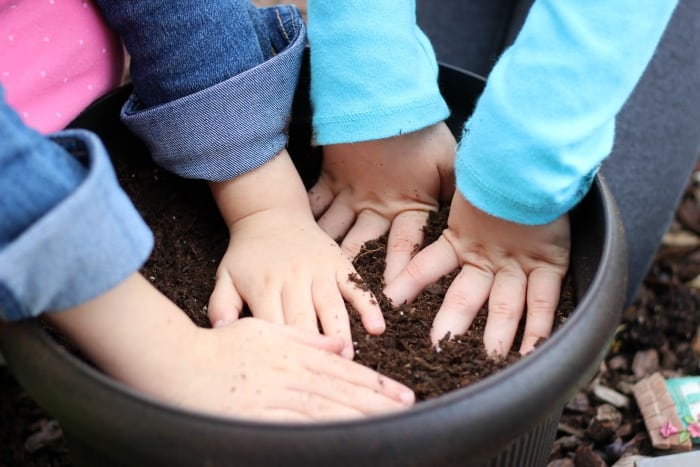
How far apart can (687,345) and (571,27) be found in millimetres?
788

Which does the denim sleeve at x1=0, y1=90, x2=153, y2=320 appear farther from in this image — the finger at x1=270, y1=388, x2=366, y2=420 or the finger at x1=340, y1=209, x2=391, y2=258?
the finger at x1=340, y1=209, x2=391, y2=258

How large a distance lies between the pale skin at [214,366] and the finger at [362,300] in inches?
3.8

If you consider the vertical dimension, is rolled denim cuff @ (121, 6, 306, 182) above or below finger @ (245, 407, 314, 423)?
above

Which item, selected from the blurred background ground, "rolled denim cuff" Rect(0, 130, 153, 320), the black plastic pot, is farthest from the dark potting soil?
the blurred background ground

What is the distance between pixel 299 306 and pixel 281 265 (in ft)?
0.20

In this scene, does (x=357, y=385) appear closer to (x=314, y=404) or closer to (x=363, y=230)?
(x=314, y=404)

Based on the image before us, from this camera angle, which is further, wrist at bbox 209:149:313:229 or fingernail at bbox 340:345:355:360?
wrist at bbox 209:149:313:229

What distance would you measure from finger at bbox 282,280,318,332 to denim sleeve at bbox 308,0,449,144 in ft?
0.69

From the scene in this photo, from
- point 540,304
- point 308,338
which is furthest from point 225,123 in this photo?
point 540,304

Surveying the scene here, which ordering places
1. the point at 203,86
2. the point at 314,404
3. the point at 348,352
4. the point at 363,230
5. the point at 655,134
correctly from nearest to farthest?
the point at 314,404
the point at 348,352
the point at 203,86
the point at 363,230
the point at 655,134

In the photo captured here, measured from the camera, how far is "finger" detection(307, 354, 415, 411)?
615 millimetres

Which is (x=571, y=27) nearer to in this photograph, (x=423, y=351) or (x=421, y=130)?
(x=421, y=130)

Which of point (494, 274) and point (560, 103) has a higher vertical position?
point (560, 103)

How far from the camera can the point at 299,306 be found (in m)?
0.76
